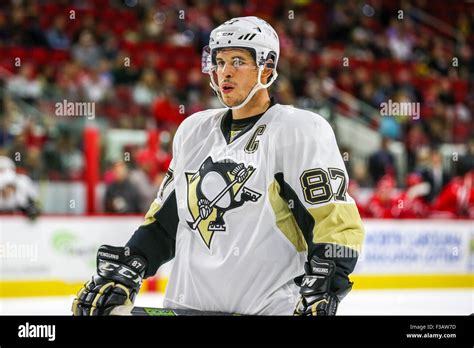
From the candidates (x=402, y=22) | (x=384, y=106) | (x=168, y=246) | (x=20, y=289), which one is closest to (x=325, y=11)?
(x=402, y=22)

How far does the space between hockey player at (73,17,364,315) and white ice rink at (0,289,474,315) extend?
2.06 meters

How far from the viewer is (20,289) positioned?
538 cm

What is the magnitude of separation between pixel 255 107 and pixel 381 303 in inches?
129

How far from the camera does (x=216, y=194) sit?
7.41 feet

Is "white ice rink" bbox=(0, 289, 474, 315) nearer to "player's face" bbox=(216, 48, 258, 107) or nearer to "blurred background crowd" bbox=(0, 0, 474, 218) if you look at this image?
"blurred background crowd" bbox=(0, 0, 474, 218)

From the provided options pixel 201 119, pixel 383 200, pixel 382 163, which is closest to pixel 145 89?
pixel 382 163

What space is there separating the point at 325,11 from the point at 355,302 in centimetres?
322

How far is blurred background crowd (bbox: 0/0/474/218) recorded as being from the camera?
17.4 ft

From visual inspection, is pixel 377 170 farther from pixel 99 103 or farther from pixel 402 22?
pixel 402 22

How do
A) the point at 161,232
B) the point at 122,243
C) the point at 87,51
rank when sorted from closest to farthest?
the point at 161,232 → the point at 122,243 → the point at 87,51

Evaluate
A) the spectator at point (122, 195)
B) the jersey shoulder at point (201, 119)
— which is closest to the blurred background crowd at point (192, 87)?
the spectator at point (122, 195)

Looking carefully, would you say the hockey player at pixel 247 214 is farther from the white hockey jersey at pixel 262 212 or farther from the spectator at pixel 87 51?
the spectator at pixel 87 51

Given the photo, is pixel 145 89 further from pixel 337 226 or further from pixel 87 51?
pixel 337 226

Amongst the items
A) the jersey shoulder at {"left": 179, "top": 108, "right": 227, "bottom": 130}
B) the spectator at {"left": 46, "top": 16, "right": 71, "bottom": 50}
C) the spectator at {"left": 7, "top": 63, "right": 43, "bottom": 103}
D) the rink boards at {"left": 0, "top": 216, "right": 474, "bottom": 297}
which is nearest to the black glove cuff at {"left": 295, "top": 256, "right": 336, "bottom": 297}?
the jersey shoulder at {"left": 179, "top": 108, "right": 227, "bottom": 130}
